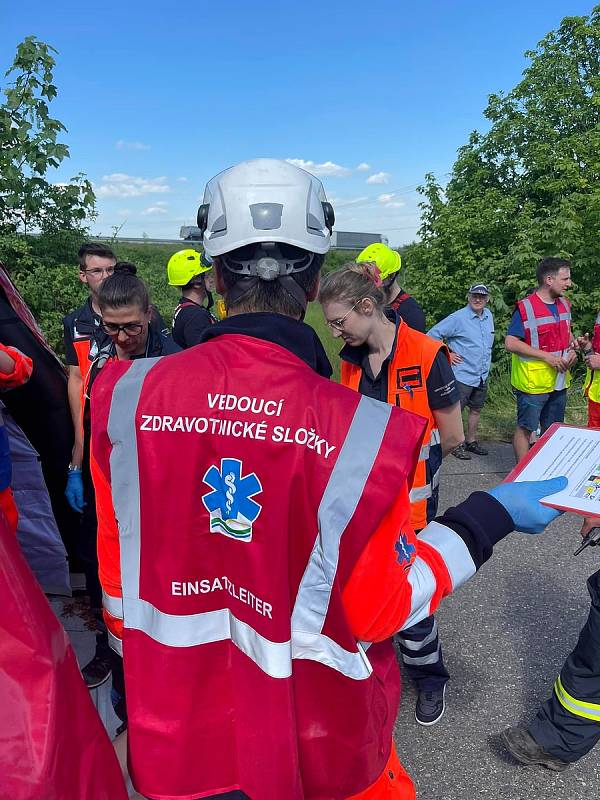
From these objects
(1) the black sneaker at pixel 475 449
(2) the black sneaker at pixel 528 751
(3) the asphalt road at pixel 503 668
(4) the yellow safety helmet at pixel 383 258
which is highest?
(4) the yellow safety helmet at pixel 383 258

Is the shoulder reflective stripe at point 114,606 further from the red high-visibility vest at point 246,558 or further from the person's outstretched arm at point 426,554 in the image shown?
the person's outstretched arm at point 426,554

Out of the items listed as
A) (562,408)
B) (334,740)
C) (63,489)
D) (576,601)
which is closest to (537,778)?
→ (576,601)

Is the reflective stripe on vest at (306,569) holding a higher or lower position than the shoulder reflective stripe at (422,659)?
higher

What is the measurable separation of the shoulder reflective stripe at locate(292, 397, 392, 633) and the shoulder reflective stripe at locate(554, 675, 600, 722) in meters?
1.79

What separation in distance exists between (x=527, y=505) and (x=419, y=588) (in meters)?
0.40

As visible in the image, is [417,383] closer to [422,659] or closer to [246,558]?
[422,659]

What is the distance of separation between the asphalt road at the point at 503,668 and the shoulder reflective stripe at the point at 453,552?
1.70m

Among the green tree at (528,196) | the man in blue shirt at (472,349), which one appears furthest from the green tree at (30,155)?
the green tree at (528,196)

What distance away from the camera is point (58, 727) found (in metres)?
0.95

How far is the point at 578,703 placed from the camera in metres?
2.31

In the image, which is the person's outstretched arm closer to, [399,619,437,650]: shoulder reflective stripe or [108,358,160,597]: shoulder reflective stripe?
[108,358,160,597]: shoulder reflective stripe

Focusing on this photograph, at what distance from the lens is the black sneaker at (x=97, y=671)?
3.04 m

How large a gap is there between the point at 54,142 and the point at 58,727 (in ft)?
17.7

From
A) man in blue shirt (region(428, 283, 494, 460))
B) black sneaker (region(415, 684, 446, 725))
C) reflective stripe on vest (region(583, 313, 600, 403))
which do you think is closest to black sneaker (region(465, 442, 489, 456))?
man in blue shirt (region(428, 283, 494, 460))
